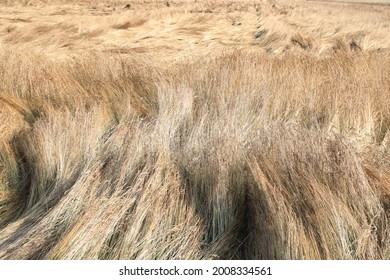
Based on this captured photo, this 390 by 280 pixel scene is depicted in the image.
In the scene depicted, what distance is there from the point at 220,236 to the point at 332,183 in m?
0.54

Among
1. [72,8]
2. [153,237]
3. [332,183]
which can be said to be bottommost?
[72,8]

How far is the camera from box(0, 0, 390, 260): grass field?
5.50 ft

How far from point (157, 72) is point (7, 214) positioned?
6.43 feet

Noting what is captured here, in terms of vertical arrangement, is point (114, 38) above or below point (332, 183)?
below

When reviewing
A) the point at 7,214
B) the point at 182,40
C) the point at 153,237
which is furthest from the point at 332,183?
the point at 182,40

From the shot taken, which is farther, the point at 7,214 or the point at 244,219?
the point at 7,214

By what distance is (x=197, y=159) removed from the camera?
208 cm

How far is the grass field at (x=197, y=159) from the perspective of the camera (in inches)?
66.0

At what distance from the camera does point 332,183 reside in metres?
1.75

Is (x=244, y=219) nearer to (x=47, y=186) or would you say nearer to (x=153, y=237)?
(x=153, y=237)

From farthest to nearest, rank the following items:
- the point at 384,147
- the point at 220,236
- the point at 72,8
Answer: the point at 72,8
the point at 384,147
the point at 220,236

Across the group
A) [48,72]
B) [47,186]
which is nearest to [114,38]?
[48,72]

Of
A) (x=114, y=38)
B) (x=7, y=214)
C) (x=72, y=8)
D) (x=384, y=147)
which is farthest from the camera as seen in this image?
(x=72, y=8)
